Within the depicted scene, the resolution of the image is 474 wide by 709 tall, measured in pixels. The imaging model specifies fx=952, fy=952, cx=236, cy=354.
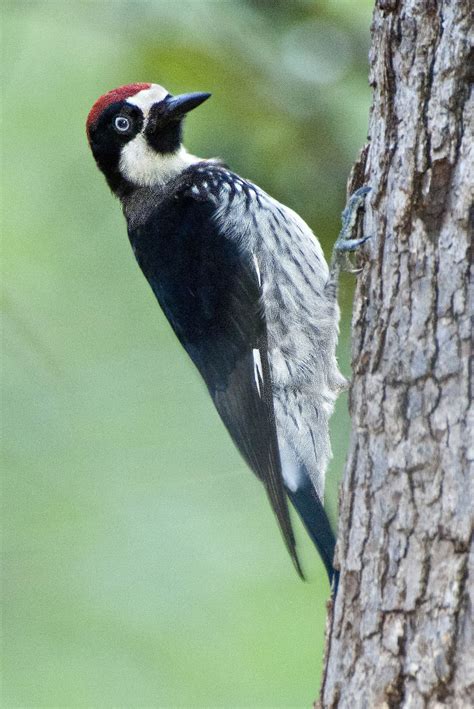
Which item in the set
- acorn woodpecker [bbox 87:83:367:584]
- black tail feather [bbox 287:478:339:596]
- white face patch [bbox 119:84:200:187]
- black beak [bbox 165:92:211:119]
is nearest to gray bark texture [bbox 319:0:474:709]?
black tail feather [bbox 287:478:339:596]

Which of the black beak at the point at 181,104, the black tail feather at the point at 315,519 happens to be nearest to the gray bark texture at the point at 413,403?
the black tail feather at the point at 315,519

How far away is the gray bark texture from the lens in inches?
67.9

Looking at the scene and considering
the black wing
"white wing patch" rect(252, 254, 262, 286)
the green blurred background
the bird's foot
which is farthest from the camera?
the green blurred background

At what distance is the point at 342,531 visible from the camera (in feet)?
6.49

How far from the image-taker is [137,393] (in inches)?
226

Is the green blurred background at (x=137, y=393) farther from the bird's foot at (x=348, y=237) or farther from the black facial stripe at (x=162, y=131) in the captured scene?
the bird's foot at (x=348, y=237)

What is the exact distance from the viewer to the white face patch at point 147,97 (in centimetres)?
344

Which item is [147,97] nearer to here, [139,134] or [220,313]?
[139,134]

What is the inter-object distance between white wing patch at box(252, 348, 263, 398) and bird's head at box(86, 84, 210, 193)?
34.1 inches

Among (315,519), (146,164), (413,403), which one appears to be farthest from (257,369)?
(413,403)

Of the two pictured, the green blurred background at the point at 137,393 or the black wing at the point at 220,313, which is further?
the green blurred background at the point at 137,393

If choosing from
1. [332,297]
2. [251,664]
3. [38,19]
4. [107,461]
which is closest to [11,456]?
[107,461]

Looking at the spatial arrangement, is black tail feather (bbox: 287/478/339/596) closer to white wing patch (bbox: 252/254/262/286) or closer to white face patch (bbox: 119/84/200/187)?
white wing patch (bbox: 252/254/262/286)

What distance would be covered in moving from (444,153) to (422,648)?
0.94m
